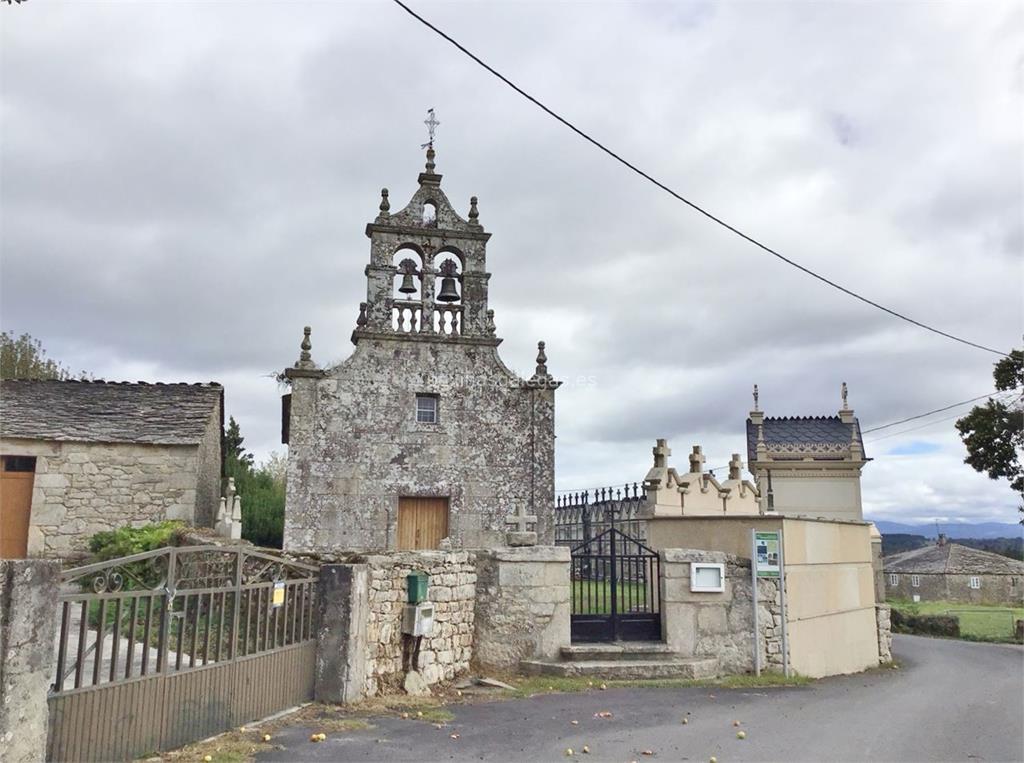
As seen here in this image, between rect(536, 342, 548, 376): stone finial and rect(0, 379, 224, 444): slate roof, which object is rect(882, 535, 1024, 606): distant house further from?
rect(0, 379, 224, 444): slate roof

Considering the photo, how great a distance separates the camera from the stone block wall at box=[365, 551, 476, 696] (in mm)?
9492

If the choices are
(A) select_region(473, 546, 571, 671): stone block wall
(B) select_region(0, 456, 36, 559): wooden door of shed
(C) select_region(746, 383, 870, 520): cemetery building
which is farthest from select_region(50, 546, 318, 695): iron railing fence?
(C) select_region(746, 383, 870, 520): cemetery building

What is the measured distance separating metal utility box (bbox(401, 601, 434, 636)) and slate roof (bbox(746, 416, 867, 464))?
24323mm

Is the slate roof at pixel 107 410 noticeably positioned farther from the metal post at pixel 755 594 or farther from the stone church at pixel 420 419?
the metal post at pixel 755 594

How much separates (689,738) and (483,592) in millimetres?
4137

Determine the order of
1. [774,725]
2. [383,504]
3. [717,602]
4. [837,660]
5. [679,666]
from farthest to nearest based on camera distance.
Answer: [383,504], [837,660], [717,602], [679,666], [774,725]

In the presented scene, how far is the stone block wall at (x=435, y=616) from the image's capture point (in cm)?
949

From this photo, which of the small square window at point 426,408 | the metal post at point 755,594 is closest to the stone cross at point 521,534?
the metal post at point 755,594

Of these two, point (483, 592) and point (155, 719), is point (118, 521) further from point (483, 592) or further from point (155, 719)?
point (155, 719)

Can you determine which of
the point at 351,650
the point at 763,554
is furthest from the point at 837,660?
the point at 351,650

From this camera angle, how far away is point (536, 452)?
677 inches

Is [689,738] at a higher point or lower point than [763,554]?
lower

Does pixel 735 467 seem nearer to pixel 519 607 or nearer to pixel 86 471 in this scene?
pixel 519 607

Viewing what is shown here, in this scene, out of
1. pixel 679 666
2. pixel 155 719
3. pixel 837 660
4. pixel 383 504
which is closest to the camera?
pixel 155 719
